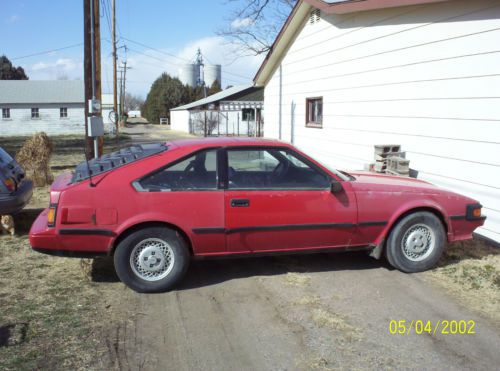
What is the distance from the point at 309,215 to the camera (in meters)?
4.87

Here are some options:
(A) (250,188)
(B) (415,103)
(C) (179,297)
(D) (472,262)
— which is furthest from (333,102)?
(C) (179,297)

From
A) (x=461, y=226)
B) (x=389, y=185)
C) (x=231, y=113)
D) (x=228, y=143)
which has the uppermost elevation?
(x=231, y=113)

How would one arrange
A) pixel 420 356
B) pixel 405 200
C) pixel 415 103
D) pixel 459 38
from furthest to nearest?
pixel 415 103 → pixel 459 38 → pixel 405 200 → pixel 420 356

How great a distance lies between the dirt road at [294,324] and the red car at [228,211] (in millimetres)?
362

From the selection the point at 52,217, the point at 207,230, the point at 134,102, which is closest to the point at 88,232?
the point at 52,217

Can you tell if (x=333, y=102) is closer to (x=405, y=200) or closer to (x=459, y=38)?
(x=459, y=38)

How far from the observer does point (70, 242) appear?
14.6ft

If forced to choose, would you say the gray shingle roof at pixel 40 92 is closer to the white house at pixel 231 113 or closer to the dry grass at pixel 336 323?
the white house at pixel 231 113

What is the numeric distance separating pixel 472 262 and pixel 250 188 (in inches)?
114

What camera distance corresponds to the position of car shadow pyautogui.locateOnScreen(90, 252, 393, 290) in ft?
16.9

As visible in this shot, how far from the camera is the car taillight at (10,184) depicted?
6.30 meters

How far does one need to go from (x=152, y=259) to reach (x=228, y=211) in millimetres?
865

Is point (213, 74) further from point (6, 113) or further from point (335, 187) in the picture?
point (335, 187)
